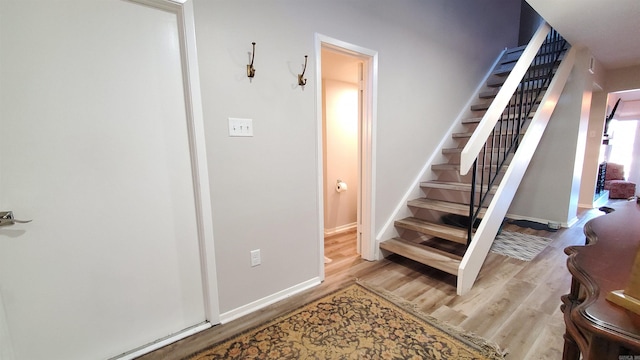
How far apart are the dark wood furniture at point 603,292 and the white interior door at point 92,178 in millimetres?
1722

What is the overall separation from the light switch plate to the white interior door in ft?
0.81

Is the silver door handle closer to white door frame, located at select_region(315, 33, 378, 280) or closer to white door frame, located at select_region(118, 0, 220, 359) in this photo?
white door frame, located at select_region(118, 0, 220, 359)

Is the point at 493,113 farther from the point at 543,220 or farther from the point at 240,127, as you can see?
the point at 543,220

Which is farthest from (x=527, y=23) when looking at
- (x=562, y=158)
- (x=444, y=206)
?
(x=444, y=206)

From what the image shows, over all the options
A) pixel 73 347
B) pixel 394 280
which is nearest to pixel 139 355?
pixel 73 347

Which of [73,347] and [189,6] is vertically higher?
[189,6]

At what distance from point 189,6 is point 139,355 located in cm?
195

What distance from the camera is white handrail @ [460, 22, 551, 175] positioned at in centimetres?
182

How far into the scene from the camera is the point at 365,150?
2430 mm

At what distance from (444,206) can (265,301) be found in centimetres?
181

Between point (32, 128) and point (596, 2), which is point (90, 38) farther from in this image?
point (596, 2)

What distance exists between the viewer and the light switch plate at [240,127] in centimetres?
160

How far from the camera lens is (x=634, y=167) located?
5.61 meters

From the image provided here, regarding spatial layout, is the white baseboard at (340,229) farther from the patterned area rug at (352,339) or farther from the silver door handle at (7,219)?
the silver door handle at (7,219)
